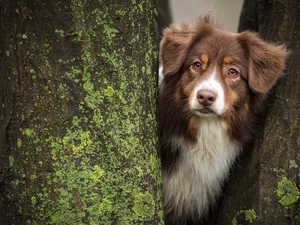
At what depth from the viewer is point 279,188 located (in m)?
3.74

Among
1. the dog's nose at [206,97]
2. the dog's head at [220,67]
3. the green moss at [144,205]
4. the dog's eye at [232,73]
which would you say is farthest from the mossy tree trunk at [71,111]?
the dog's eye at [232,73]

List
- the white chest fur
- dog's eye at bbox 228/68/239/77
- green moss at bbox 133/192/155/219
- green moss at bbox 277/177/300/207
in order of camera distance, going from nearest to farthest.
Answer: green moss at bbox 133/192/155/219 → green moss at bbox 277/177/300/207 → dog's eye at bbox 228/68/239/77 → the white chest fur

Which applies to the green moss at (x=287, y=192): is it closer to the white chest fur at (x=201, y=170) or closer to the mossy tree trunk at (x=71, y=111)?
the white chest fur at (x=201, y=170)

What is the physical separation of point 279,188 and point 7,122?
2078 millimetres

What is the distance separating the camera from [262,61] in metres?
3.97

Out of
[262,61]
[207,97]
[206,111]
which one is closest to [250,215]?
[206,111]

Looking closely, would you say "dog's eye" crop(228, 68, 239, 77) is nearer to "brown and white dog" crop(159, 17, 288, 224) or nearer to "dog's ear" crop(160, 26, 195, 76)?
"brown and white dog" crop(159, 17, 288, 224)

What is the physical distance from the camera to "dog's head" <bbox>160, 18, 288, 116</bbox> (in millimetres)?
3838

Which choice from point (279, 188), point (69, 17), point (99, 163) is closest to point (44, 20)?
point (69, 17)

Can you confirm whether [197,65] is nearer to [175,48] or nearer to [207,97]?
[175,48]

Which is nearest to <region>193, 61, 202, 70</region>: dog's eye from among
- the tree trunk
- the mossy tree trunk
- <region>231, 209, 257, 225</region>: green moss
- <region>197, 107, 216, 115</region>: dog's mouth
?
<region>197, 107, 216, 115</region>: dog's mouth

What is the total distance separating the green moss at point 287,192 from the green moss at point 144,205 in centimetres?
104

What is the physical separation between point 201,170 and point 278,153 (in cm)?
76

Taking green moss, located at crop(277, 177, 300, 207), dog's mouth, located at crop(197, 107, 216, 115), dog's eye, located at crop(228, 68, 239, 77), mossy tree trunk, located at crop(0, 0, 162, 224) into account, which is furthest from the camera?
dog's eye, located at crop(228, 68, 239, 77)
